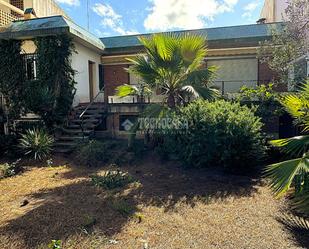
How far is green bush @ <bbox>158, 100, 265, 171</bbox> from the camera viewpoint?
6.84 m

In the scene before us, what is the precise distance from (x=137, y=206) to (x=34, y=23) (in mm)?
10260

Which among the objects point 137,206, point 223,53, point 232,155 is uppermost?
point 223,53

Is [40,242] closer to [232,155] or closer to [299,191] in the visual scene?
[299,191]

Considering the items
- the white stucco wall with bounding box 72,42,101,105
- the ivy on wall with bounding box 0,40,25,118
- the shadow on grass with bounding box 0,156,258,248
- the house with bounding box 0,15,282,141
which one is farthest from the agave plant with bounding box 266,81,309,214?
the ivy on wall with bounding box 0,40,25,118

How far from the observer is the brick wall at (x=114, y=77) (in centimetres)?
1556

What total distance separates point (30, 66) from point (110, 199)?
9253 mm

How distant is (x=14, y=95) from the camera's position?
11.8 meters

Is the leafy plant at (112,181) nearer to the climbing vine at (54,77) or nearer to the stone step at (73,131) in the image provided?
the stone step at (73,131)

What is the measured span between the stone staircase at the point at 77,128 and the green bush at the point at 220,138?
4820 mm

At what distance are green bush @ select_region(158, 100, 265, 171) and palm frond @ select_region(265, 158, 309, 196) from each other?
10.7 ft

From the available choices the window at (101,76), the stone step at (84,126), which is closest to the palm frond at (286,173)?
the stone step at (84,126)

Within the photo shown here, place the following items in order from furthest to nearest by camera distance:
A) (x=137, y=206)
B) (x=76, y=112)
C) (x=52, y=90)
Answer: (x=76, y=112) < (x=52, y=90) < (x=137, y=206)

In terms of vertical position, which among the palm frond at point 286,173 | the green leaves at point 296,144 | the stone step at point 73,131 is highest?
the green leaves at point 296,144

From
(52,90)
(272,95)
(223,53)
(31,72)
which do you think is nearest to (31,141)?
(52,90)
